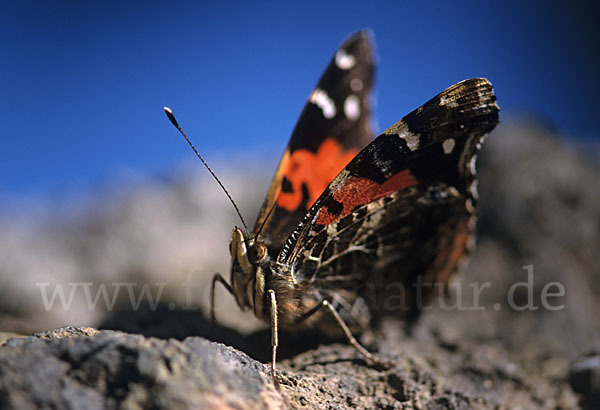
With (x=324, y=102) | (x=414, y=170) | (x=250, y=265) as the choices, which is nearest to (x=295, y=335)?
(x=250, y=265)

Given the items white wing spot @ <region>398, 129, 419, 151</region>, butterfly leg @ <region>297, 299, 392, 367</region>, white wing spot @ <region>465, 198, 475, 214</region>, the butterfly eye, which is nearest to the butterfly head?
the butterfly eye

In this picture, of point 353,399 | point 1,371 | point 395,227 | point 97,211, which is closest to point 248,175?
point 97,211

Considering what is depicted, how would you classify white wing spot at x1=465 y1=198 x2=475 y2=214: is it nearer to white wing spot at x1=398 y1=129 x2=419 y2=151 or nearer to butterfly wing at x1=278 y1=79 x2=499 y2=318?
butterfly wing at x1=278 y1=79 x2=499 y2=318

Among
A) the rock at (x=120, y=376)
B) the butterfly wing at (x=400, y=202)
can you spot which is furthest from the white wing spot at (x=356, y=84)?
the rock at (x=120, y=376)

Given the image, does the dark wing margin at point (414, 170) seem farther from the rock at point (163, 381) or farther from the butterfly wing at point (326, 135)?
the rock at point (163, 381)

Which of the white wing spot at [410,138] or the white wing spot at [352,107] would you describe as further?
the white wing spot at [352,107]

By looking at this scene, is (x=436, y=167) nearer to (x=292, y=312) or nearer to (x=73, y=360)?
(x=292, y=312)
